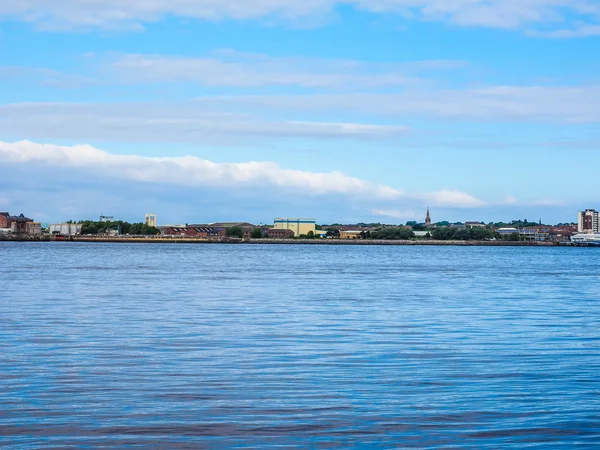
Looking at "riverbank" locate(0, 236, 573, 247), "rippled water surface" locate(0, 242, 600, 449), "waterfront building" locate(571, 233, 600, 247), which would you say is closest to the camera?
"rippled water surface" locate(0, 242, 600, 449)

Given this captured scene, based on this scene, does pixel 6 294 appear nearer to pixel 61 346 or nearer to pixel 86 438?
pixel 61 346

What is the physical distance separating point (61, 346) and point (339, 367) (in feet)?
16.3

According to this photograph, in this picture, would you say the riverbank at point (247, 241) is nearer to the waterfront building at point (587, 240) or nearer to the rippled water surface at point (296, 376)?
the waterfront building at point (587, 240)

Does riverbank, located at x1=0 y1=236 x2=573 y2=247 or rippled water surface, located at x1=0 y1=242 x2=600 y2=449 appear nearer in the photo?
rippled water surface, located at x1=0 y1=242 x2=600 y2=449

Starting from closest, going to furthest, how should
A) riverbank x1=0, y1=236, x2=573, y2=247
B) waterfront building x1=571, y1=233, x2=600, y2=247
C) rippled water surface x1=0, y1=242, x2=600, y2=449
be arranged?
rippled water surface x1=0, y1=242, x2=600, y2=449, riverbank x1=0, y1=236, x2=573, y2=247, waterfront building x1=571, y1=233, x2=600, y2=247

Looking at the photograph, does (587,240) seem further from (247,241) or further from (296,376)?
(296,376)

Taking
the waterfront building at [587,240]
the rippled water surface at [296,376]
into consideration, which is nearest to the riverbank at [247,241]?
the waterfront building at [587,240]

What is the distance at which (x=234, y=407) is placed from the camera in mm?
9820

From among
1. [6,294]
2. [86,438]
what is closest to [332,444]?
[86,438]

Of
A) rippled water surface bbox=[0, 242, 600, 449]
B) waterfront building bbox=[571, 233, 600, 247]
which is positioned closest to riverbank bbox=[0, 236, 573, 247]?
waterfront building bbox=[571, 233, 600, 247]

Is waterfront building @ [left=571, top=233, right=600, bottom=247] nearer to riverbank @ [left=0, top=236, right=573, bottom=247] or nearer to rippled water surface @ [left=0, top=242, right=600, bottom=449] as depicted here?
riverbank @ [left=0, top=236, right=573, bottom=247]

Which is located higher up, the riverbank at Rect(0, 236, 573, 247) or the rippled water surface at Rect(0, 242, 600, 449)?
the riverbank at Rect(0, 236, 573, 247)

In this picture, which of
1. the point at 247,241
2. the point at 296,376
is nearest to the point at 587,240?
the point at 247,241

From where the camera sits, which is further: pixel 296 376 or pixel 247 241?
pixel 247 241
